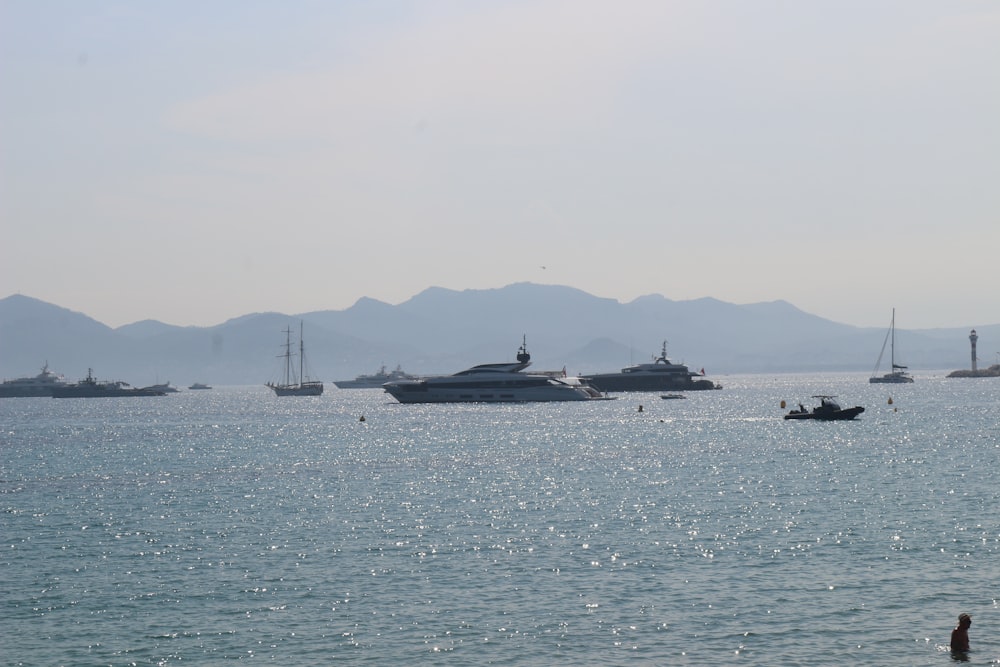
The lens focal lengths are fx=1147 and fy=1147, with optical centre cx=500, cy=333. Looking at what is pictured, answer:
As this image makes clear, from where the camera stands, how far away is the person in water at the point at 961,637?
31.7 meters

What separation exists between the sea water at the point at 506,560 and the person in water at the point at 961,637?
469mm

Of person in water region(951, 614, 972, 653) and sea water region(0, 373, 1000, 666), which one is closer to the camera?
person in water region(951, 614, 972, 653)

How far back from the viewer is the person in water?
31672 mm

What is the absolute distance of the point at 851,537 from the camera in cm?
5059

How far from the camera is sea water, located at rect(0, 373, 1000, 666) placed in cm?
3344

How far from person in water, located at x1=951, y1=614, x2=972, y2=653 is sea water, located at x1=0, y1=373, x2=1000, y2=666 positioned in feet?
1.54

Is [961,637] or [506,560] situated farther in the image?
[506,560]

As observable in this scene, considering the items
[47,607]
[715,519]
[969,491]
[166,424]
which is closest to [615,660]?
[47,607]

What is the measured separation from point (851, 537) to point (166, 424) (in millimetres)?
148255

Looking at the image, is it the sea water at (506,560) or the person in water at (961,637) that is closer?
the person in water at (961,637)

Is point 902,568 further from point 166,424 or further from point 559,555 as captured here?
point 166,424

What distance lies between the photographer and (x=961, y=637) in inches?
1247

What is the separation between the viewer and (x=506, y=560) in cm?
4619

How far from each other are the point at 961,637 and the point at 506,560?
62.9ft
